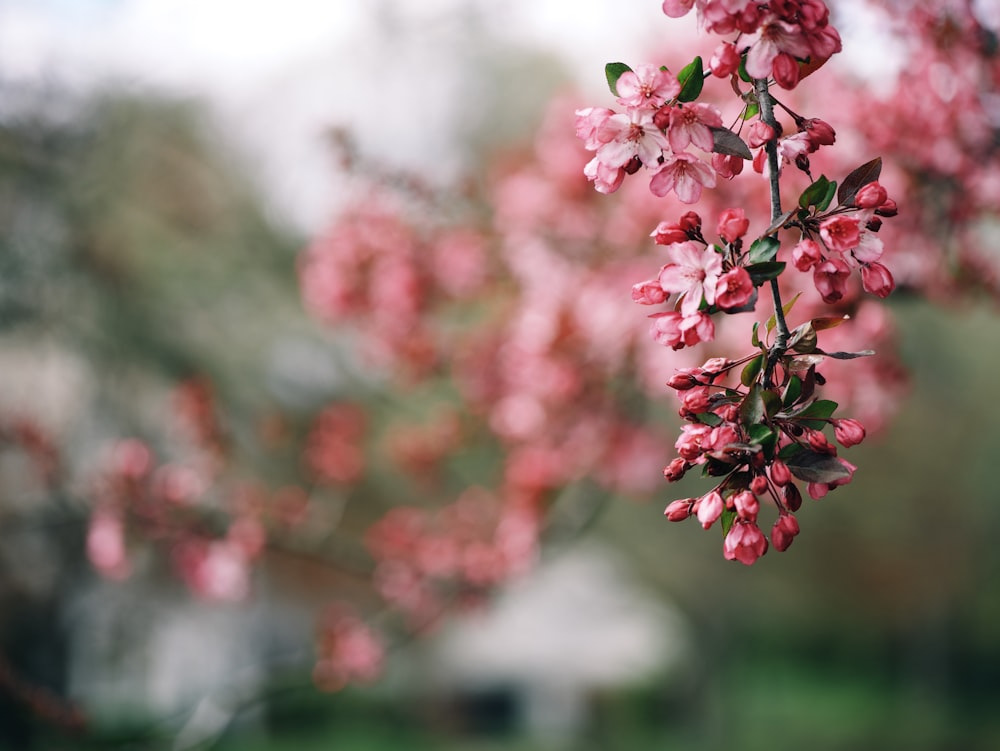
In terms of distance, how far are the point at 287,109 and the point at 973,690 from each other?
71.5 feet

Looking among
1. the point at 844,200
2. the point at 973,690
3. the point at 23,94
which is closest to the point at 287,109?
the point at 23,94

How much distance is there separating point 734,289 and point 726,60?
252 mm

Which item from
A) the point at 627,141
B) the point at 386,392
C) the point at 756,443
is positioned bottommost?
the point at 756,443

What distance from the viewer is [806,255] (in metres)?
1.09

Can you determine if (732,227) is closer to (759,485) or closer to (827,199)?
(827,199)

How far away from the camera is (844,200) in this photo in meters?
1.13

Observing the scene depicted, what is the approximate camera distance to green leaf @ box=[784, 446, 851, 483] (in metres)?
1.09

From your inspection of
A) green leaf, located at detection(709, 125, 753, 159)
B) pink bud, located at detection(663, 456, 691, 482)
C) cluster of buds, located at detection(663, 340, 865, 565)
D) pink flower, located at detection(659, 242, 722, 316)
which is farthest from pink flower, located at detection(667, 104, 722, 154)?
pink bud, located at detection(663, 456, 691, 482)

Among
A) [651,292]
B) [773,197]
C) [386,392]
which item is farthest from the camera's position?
[386,392]

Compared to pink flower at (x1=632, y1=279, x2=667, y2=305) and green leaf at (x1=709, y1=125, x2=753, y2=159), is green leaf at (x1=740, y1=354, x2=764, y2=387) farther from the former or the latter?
green leaf at (x1=709, y1=125, x2=753, y2=159)

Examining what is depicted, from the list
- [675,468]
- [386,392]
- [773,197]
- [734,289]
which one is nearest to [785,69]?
[773,197]

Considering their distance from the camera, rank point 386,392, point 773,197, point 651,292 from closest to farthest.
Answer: point 773,197
point 651,292
point 386,392

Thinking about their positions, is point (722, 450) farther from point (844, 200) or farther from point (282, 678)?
point (282, 678)

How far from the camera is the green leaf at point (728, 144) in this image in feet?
3.61
